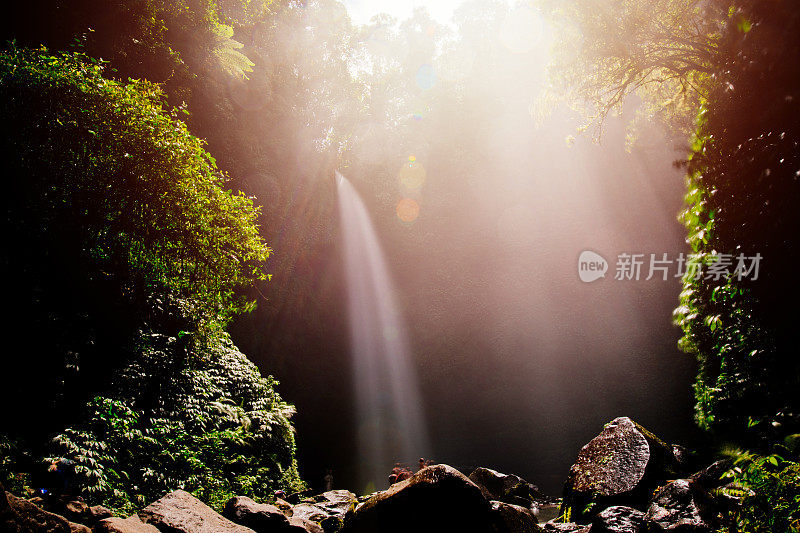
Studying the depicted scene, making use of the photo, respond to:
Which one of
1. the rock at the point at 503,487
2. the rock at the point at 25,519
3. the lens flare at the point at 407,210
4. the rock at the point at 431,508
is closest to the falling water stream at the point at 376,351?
the lens flare at the point at 407,210

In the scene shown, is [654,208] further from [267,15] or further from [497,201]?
[267,15]

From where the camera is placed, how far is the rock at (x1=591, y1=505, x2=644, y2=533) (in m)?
4.59

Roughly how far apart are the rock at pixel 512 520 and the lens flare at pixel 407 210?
17.2 metres

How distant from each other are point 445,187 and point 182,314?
17342 mm

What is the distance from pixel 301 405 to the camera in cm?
1834

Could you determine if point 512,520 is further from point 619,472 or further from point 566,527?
point 619,472

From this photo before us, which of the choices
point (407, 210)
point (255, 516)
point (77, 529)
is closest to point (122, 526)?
point (77, 529)

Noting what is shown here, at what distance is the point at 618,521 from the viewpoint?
4.73 m

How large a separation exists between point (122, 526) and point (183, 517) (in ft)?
3.40

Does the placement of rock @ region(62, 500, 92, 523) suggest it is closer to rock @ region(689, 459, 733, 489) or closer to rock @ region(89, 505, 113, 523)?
rock @ region(89, 505, 113, 523)

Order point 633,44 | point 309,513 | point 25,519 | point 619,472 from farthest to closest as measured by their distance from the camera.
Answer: point 309,513 < point 633,44 < point 619,472 < point 25,519

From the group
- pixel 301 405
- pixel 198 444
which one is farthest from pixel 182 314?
pixel 301 405

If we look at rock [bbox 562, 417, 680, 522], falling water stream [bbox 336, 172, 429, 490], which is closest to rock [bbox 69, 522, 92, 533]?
rock [bbox 562, 417, 680, 522]

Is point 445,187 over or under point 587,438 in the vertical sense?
over
